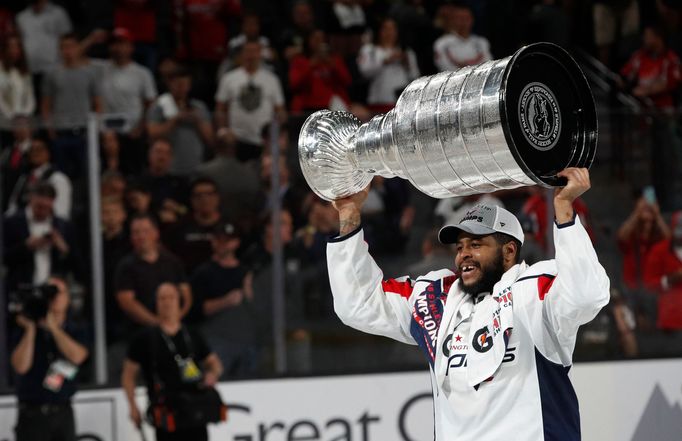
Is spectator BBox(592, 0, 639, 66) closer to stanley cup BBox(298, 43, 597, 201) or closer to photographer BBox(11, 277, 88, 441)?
photographer BBox(11, 277, 88, 441)

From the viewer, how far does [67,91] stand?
9539 millimetres

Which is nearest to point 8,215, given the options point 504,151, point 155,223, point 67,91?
point 155,223

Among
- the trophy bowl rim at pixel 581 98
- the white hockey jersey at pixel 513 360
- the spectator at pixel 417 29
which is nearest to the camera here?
the trophy bowl rim at pixel 581 98

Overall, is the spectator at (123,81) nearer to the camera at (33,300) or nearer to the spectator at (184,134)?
the spectator at (184,134)

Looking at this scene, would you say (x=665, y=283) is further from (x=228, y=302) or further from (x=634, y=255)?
(x=228, y=302)

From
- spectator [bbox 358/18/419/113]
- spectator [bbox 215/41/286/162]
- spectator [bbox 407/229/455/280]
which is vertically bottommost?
spectator [bbox 407/229/455/280]

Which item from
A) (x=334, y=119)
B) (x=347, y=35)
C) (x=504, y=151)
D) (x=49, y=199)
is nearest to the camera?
(x=504, y=151)

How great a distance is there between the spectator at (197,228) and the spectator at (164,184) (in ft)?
0.19

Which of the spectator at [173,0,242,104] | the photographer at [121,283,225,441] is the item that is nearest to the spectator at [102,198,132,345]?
the photographer at [121,283,225,441]

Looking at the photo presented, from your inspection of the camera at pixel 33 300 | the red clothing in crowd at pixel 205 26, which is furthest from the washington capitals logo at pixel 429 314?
the red clothing in crowd at pixel 205 26

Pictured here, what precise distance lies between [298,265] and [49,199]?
1.51 m

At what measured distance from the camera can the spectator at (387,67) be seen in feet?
32.9

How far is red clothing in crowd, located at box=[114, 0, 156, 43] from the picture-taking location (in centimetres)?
1071

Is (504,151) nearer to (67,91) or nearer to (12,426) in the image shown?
(12,426)
